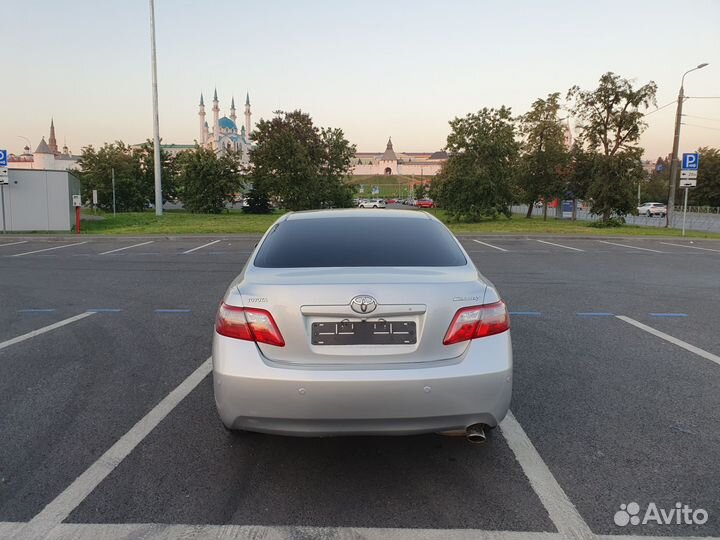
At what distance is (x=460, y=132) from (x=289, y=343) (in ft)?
105

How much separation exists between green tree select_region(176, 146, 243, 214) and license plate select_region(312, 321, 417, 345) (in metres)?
42.2

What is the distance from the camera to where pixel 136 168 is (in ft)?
162

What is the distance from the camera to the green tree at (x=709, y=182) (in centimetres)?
6812

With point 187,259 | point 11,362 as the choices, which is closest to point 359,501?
point 11,362

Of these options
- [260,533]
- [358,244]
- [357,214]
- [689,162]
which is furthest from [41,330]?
[689,162]

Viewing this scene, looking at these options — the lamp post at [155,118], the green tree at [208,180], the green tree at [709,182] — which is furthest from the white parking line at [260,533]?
the green tree at [709,182]

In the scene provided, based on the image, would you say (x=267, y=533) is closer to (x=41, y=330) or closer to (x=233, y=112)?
(x=41, y=330)

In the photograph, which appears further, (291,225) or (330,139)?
(330,139)

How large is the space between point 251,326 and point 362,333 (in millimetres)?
612

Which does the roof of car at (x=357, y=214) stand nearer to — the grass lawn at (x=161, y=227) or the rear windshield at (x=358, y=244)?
the rear windshield at (x=358, y=244)

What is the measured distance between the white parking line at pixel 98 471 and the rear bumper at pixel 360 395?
2.95 ft

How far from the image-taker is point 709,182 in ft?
226

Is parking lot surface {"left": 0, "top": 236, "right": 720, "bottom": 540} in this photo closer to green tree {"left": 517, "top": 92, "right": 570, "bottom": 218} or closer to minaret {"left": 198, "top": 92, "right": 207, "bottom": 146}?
green tree {"left": 517, "top": 92, "right": 570, "bottom": 218}

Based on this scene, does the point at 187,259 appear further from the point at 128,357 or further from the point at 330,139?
the point at 330,139
